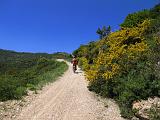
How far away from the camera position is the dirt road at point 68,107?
14.7 metres

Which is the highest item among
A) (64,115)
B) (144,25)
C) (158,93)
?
(144,25)

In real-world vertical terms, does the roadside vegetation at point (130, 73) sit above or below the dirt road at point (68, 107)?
above

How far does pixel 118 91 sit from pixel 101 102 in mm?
1150

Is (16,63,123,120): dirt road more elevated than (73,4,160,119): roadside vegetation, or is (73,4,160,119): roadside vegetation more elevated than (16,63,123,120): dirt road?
(73,4,160,119): roadside vegetation

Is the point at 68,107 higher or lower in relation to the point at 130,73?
lower

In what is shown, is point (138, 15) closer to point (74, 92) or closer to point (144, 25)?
point (144, 25)

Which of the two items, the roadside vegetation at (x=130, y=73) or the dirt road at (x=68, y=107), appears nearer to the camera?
the dirt road at (x=68, y=107)

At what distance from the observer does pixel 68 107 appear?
16.3 m

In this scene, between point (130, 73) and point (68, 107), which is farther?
point (130, 73)

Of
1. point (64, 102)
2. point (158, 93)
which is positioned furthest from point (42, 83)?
point (158, 93)

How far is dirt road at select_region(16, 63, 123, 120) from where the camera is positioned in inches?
581

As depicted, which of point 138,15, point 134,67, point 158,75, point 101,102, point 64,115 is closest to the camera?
point 64,115

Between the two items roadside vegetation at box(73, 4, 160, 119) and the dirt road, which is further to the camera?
roadside vegetation at box(73, 4, 160, 119)

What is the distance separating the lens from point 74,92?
20656 mm
